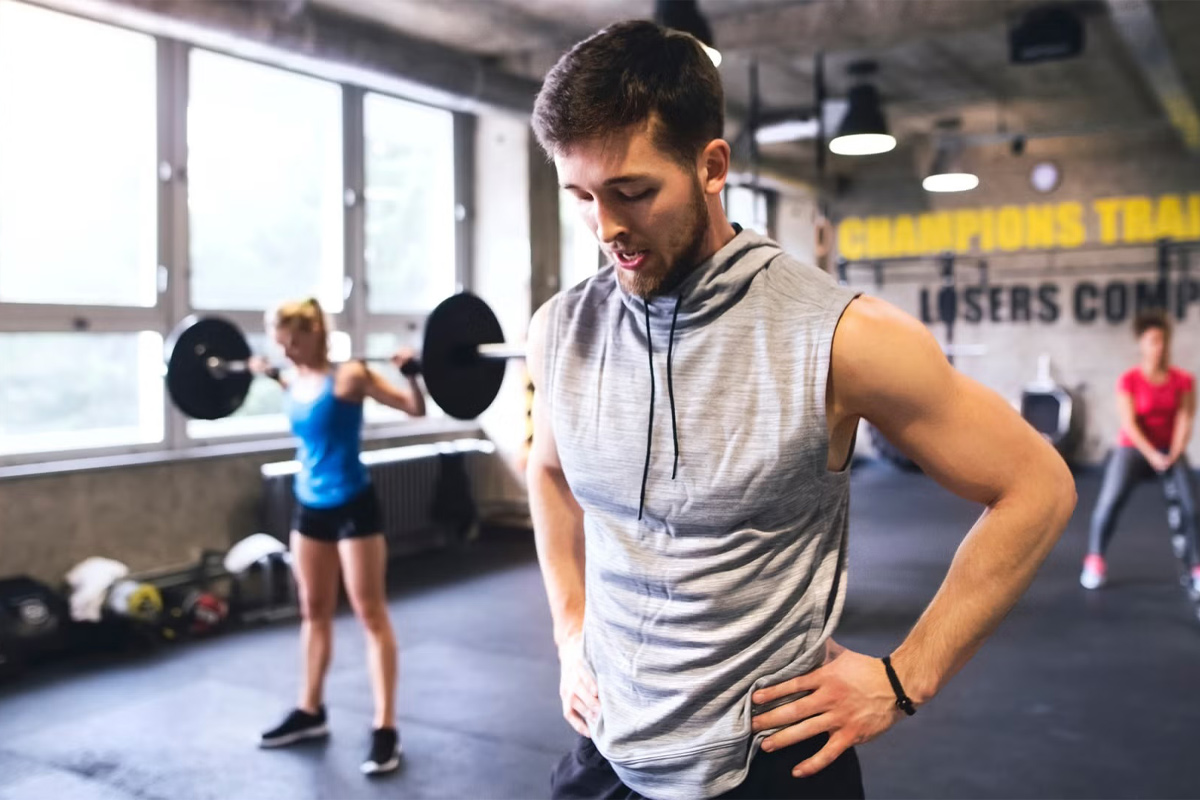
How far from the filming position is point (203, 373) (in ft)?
8.66

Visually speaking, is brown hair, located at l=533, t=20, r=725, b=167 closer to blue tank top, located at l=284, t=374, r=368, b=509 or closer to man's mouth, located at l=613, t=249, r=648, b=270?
man's mouth, located at l=613, t=249, r=648, b=270

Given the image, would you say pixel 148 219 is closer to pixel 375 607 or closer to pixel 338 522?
pixel 338 522

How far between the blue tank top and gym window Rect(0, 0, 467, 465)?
174 centimetres

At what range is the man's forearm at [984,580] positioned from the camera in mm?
851

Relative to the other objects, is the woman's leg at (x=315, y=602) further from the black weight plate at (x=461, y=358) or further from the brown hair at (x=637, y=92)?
the brown hair at (x=637, y=92)

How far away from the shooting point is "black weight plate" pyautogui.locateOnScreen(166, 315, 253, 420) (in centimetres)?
258

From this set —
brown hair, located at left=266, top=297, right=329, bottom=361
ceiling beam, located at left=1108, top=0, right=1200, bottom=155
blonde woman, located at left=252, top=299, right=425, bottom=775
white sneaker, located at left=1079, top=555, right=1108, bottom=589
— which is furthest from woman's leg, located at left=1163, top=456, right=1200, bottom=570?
brown hair, located at left=266, top=297, right=329, bottom=361

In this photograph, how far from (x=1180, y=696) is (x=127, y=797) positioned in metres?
2.83

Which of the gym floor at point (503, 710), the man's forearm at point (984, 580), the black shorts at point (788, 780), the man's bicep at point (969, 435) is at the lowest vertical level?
the gym floor at point (503, 710)

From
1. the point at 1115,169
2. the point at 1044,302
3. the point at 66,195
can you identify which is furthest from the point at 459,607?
the point at 1115,169

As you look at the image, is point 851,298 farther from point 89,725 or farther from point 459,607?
point 459,607

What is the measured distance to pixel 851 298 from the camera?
32.6 inches

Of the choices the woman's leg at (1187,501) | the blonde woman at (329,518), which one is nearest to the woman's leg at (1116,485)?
the woman's leg at (1187,501)

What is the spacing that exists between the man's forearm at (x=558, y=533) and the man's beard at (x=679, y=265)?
0.99 ft
